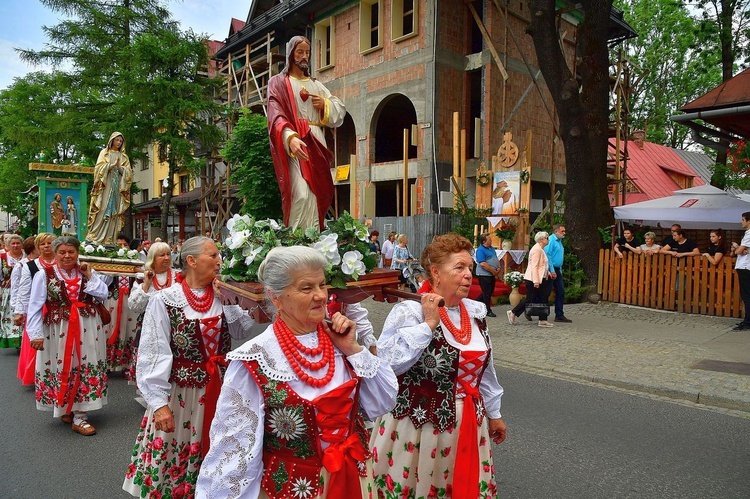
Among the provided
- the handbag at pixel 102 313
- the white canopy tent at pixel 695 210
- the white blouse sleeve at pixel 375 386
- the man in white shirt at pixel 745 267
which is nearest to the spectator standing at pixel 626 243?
the white canopy tent at pixel 695 210

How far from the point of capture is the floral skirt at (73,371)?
5.59 m

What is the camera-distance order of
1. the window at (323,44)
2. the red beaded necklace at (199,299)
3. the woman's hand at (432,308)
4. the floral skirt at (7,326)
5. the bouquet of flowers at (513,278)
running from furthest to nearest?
the window at (323,44) → the bouquet of flowers at (513,278) → the floral skirt at (7,326) → the red beaded necklace at (199,299) → the woman's hand at (432,308)

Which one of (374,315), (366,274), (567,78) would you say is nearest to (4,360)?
(374,315)

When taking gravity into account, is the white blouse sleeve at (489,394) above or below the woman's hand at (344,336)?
below

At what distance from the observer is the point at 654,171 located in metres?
29.5

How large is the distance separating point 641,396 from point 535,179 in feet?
47.4

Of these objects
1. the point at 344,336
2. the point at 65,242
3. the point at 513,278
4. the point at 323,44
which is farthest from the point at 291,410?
the point at 323,44

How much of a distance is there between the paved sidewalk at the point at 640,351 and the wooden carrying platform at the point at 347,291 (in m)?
4.80

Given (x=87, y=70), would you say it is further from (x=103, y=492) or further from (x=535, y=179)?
(x=103, y=492)

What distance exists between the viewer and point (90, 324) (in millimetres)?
5723

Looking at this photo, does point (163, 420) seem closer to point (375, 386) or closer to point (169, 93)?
point (375, 386)

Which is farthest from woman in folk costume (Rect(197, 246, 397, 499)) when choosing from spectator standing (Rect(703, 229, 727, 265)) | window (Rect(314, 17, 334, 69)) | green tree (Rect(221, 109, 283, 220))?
window (Rect(314, 17, 334, 69))

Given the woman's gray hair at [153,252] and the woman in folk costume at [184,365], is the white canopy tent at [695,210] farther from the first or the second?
Result: the woman in folk costume at [184,365]

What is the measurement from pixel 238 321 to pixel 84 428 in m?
2.95
